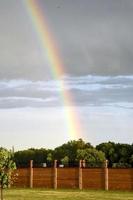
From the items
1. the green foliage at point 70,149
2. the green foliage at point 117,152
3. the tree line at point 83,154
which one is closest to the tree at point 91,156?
the tree line at point 83,154

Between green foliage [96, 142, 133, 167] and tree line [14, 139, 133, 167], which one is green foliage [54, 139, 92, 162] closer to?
tree line [14, 139, 133, 167]

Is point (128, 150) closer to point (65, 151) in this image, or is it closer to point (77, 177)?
point (65, 151)

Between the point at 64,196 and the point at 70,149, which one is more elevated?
the point at 70,149

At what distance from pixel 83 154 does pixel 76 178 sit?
56.3 m

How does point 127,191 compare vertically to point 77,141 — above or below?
below

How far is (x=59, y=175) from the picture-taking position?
59.0 meters

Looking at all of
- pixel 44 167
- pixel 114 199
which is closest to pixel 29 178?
pixel 44 167

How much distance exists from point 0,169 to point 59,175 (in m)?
29.5

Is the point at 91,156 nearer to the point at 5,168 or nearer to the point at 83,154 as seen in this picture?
the point at 83,154

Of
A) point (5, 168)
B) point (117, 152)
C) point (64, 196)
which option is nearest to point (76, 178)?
point (64, 196)

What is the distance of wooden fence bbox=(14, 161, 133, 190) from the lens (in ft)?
181

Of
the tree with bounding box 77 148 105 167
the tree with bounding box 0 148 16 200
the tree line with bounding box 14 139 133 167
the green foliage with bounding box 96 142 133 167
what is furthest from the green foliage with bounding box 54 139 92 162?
the tree with bounding box 0 148 16 200

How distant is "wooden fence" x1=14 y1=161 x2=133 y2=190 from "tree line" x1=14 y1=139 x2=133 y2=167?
46139mm

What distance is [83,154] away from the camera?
11388 centimetres
